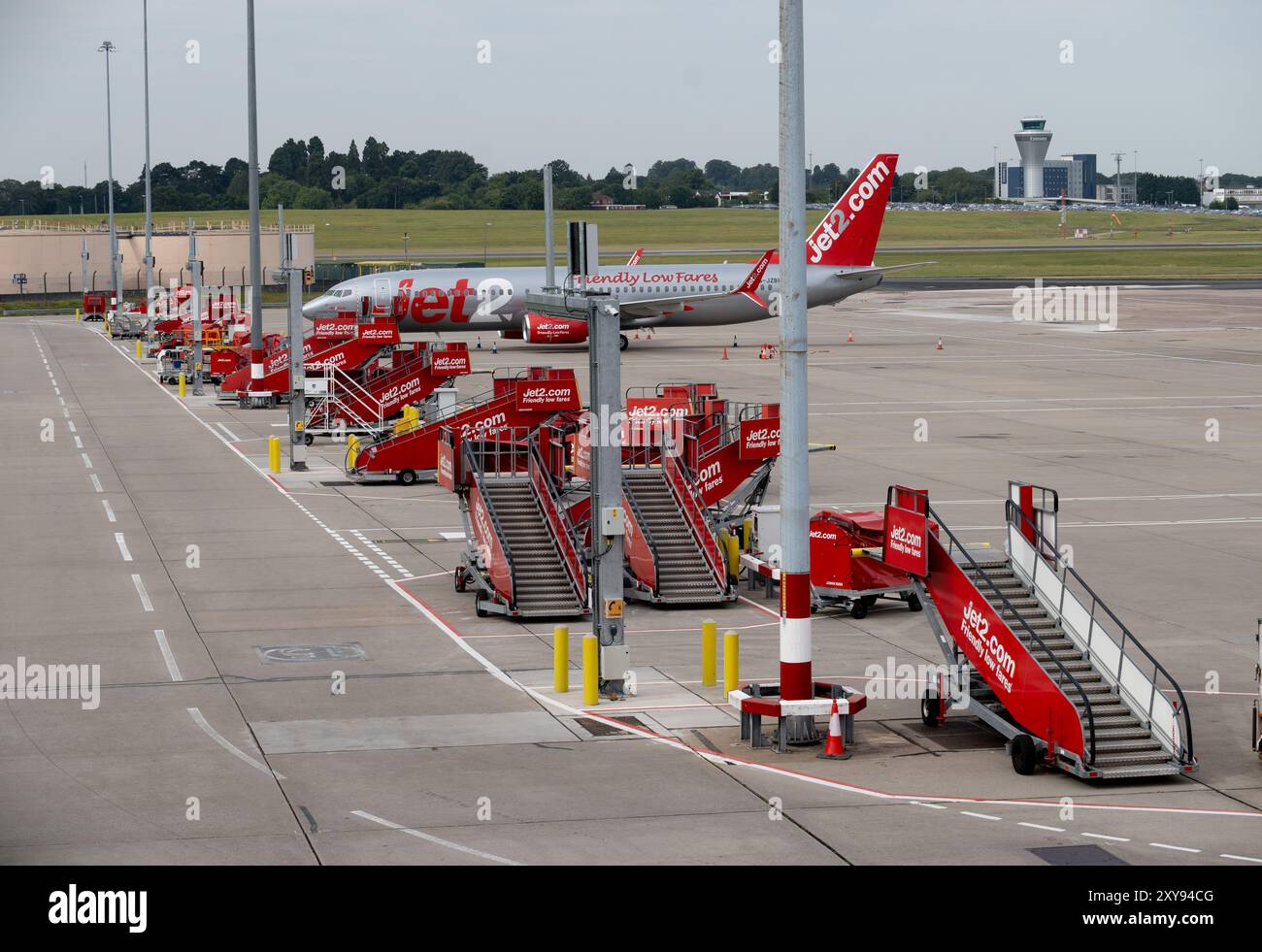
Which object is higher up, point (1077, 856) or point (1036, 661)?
point (1036, 661)

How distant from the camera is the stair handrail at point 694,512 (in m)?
31.5

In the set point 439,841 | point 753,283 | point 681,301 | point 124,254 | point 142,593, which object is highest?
point 124,254

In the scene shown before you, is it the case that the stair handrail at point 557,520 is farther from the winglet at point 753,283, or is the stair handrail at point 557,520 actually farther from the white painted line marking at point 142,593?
the winglet at point 753,283

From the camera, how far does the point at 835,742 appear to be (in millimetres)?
21328

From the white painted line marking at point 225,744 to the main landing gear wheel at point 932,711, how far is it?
8730mm

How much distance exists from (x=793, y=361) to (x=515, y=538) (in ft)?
35.5

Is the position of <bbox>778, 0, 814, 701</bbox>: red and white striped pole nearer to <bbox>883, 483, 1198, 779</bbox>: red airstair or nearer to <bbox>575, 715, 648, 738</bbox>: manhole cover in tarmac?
<bbox>883, 483, 1198, 779</bbox>: red airstair

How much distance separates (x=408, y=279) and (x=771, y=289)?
2022 cm

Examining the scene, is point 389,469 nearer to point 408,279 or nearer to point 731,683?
point 731,683

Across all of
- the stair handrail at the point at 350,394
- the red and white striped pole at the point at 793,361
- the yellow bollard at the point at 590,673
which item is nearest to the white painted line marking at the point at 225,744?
the yellow bollard at the point at 590,673

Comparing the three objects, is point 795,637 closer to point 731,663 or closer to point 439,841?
point 731,663

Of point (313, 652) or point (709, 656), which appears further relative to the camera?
point (313, 652)

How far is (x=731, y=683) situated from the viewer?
24109 mm

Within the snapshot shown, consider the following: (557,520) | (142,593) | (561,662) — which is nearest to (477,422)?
(557,520)
